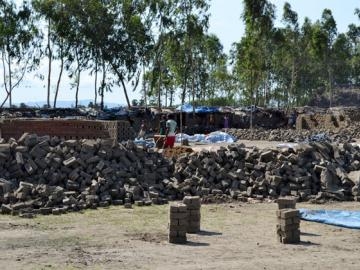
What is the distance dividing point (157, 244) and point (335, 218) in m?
3.87

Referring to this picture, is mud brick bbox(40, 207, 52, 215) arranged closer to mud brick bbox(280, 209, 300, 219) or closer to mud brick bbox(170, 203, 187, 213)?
mud brick bbox(170, 203, 187, 213)

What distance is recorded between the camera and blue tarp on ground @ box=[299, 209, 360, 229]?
11180mm

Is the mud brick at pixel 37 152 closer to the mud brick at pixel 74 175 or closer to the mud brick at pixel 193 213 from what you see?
the mud brick at pixel 74 175

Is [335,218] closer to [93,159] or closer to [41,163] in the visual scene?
[93,159]

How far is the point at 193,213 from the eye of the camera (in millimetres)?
10570

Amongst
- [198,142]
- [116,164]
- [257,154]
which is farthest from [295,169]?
[198,142]

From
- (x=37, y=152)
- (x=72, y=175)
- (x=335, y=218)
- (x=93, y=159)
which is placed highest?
(x=37, y=152)

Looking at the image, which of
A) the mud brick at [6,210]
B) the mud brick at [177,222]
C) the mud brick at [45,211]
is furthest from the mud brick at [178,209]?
the mud brick at [6,210]

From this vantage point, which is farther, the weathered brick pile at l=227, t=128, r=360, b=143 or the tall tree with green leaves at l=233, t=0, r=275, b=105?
the tall tree with green leaves at l=233, t=0, r=275, b=105

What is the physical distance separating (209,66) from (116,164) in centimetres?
5241

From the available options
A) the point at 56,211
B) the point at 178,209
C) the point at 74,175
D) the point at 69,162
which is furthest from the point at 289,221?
the point at 69,162

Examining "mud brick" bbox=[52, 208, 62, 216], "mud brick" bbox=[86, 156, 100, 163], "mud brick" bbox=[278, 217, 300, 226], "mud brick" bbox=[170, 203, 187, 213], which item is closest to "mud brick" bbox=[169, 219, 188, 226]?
"mud brick" bbox=[170, 203, 187, 213]

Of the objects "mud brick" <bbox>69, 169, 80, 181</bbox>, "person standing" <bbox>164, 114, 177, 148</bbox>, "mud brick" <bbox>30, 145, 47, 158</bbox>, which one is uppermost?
"person standing" <bbox>164, 114, 177, 148</bbox>

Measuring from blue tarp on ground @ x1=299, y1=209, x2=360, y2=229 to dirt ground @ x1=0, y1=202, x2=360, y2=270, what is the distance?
0.56ft
